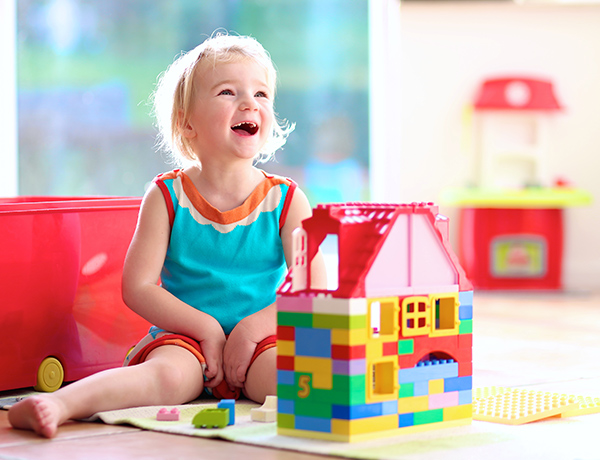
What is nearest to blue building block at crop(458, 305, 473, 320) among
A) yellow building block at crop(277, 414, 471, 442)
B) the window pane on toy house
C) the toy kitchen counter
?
yellow building block at crop(277, 414, 471, 442)

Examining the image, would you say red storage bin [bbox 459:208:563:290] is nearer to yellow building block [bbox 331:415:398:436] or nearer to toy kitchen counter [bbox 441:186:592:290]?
toy kitchen counter [bbox 441:186:592:290]

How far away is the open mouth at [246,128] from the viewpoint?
1138 millimetres

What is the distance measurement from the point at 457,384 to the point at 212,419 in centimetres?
26

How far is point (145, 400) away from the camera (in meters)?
0.98

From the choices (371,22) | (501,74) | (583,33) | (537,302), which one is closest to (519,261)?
(537,302)

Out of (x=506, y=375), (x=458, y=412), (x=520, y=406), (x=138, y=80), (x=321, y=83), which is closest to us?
(x=458, y=412)

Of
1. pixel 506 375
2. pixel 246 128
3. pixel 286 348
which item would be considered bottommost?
pixel 506 375

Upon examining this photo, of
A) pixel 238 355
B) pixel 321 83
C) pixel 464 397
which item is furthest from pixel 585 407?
pixel 321 83

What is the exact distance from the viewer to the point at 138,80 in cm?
352

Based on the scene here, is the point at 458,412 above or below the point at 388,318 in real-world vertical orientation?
below

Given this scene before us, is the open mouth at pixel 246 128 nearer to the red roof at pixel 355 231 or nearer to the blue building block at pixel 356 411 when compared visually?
the red roof at pixel 355 231

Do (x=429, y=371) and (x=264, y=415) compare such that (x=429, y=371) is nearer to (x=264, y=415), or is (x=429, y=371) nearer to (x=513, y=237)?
(x=264, y=415)

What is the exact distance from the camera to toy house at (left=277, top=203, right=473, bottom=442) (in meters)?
0.80

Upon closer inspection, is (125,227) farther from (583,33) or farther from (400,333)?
(583,33)
